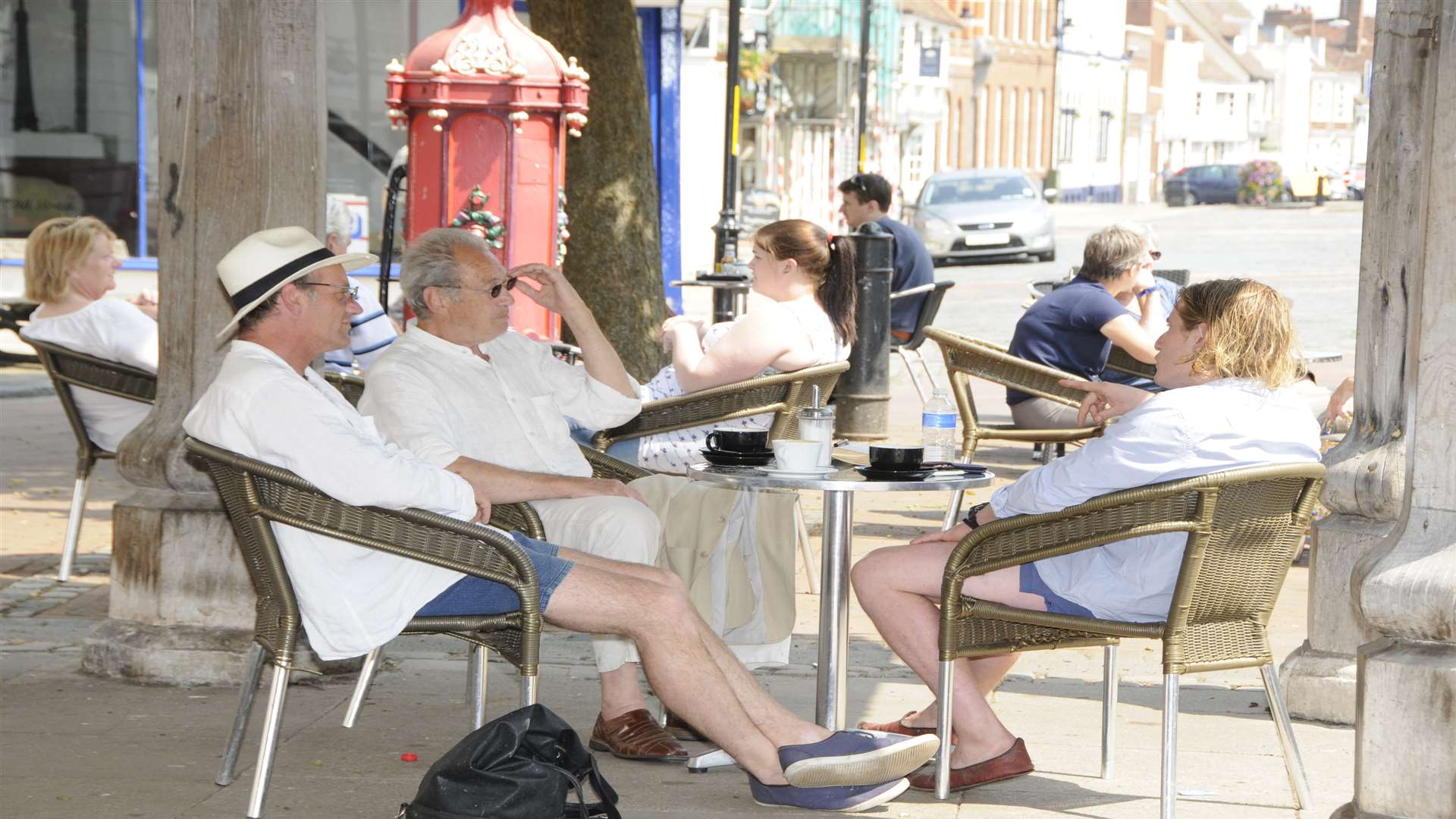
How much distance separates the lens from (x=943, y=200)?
28578 mm

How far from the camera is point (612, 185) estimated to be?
957cm

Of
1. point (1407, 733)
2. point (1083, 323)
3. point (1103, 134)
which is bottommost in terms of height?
point (1407, 733)

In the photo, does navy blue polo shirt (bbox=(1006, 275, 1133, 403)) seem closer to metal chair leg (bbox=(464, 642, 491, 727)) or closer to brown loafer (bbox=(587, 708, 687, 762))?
brown loafer (bbox=(587, 708, 687, 762))

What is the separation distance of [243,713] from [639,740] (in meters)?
0.98

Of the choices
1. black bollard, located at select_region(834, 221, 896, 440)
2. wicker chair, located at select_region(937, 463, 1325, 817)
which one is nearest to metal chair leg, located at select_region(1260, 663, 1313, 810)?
wicker chair, located at select_region(937, 463, 1325, 817)

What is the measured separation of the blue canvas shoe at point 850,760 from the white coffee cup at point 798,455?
68 cm

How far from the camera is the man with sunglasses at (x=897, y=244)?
11.3 m

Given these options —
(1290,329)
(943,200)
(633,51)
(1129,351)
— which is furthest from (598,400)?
(943,200)

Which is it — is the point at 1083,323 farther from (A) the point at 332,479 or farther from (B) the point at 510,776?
(B) the point at 510,776

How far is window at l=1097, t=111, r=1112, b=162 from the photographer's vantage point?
77438 mm

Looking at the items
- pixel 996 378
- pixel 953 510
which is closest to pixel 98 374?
pixel 953 510

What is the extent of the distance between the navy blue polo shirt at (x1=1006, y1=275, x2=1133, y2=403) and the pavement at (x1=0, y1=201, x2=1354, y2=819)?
139 cm

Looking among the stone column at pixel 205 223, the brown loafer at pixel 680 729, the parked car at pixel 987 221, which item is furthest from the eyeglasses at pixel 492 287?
the parked car at pixel 987 221

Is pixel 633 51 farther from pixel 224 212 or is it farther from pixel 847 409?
pixel 224 212
